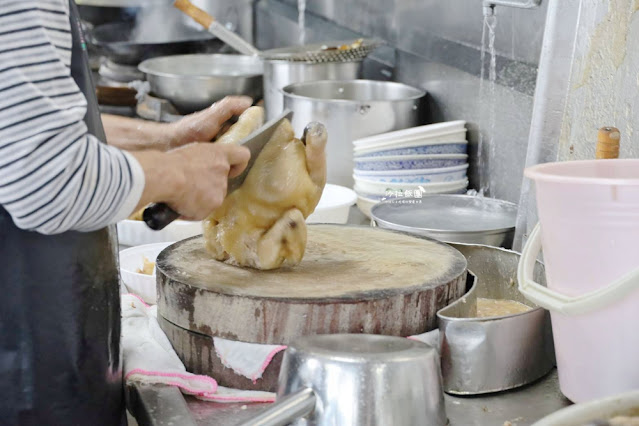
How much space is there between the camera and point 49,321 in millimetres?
1339

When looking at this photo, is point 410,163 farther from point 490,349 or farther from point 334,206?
point 490,349

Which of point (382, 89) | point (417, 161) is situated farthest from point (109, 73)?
point (417, 161)

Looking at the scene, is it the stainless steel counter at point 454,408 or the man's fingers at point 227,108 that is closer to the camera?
the stainless steel counter at point 454,408

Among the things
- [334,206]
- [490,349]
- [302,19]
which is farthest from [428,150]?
[302,19]

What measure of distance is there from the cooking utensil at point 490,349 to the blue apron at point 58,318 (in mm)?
598

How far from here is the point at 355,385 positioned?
3.91 feet

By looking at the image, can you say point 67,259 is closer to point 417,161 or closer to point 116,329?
point 116,329

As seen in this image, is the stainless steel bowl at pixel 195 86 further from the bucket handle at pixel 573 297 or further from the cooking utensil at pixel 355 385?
the cooking utensil at pixel 355 385

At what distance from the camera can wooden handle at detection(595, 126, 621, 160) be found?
58.6 inches

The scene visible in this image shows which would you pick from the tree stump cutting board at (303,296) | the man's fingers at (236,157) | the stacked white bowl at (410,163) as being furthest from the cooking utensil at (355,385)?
the stacked white bowl at (410,163)

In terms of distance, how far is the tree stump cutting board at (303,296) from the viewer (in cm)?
145

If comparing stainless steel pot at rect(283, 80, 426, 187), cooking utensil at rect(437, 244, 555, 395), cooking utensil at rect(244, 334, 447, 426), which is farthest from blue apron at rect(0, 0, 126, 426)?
stainless steel pot at rect(283, 80, 426, 187)

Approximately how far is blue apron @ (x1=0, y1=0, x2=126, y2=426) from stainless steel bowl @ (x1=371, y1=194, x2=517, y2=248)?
87 centimetres

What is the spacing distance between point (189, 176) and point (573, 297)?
2.08 ft
